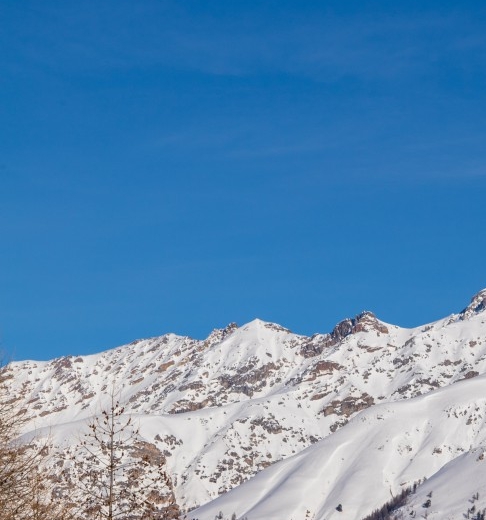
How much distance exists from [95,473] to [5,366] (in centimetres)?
489

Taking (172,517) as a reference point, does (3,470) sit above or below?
above

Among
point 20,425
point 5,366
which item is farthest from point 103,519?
point 5,366

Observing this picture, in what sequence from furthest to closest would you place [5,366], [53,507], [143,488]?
[5,366], [53,507], [143,488]

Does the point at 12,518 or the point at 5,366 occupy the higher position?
the point at 5,366

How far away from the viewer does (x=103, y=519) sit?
26.8m

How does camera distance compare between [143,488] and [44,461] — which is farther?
[44,461]

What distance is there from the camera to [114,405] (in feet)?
87.1

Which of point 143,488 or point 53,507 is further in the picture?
point 53,507

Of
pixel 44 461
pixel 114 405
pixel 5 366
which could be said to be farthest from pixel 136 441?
pixel 5 366

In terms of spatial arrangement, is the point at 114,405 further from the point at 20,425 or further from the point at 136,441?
the point at 20,425

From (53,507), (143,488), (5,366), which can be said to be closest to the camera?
(143,488)

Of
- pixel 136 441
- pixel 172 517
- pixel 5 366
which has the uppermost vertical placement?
pixel 5 366

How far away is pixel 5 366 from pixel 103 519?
521cm

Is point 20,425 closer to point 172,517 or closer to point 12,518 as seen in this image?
point 12,518
